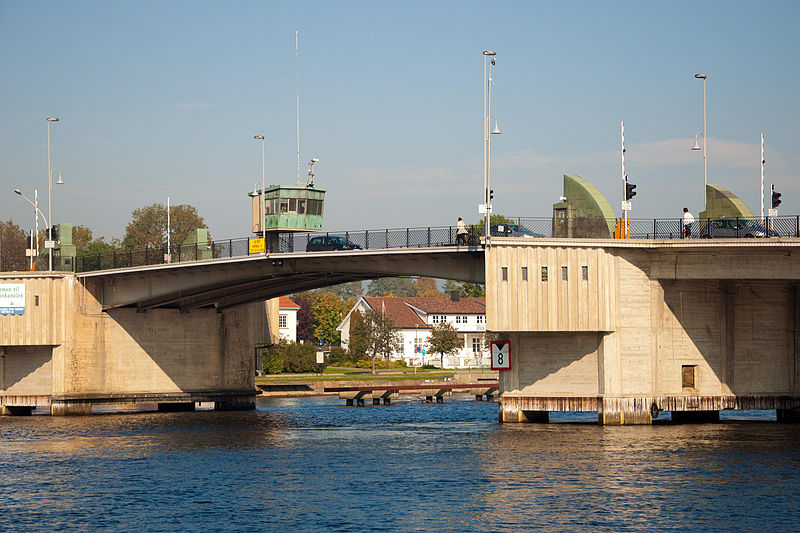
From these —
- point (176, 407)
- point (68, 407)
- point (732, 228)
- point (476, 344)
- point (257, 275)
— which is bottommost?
point (176, 407)

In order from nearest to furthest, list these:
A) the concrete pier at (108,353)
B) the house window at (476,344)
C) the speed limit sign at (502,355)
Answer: the speed limit sign at (502,355) → the concrete pier at (108,353) → the house window at (476,344)

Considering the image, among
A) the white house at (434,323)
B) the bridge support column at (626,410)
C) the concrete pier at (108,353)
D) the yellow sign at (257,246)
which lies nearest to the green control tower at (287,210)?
the yellow sign at (257,246)

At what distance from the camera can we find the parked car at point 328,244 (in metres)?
74.6

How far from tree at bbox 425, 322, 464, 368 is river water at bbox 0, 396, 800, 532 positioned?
75.4 meters

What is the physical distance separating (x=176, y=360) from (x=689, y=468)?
49480 millimetres

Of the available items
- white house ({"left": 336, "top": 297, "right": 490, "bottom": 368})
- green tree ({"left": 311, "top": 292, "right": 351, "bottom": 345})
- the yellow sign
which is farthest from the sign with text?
green tree ({"left": 311, "top": 292, "right": 351, "bottom": 345})

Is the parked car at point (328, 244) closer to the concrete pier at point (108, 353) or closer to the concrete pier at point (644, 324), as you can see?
the concrete pier at point (644, 324)

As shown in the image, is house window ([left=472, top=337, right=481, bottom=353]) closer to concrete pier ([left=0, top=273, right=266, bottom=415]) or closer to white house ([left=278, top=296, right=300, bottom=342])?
white house ([left=278, top=296, right=300, bottom=342])

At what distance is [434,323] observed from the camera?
6654 inches

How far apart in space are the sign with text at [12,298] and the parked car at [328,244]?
22.7 metres

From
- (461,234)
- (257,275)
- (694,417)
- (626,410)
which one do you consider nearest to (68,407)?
(257,275)

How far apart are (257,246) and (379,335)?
73512mm

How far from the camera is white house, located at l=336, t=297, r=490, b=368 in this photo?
523ft

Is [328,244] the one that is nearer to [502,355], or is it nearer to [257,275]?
[257,275]
